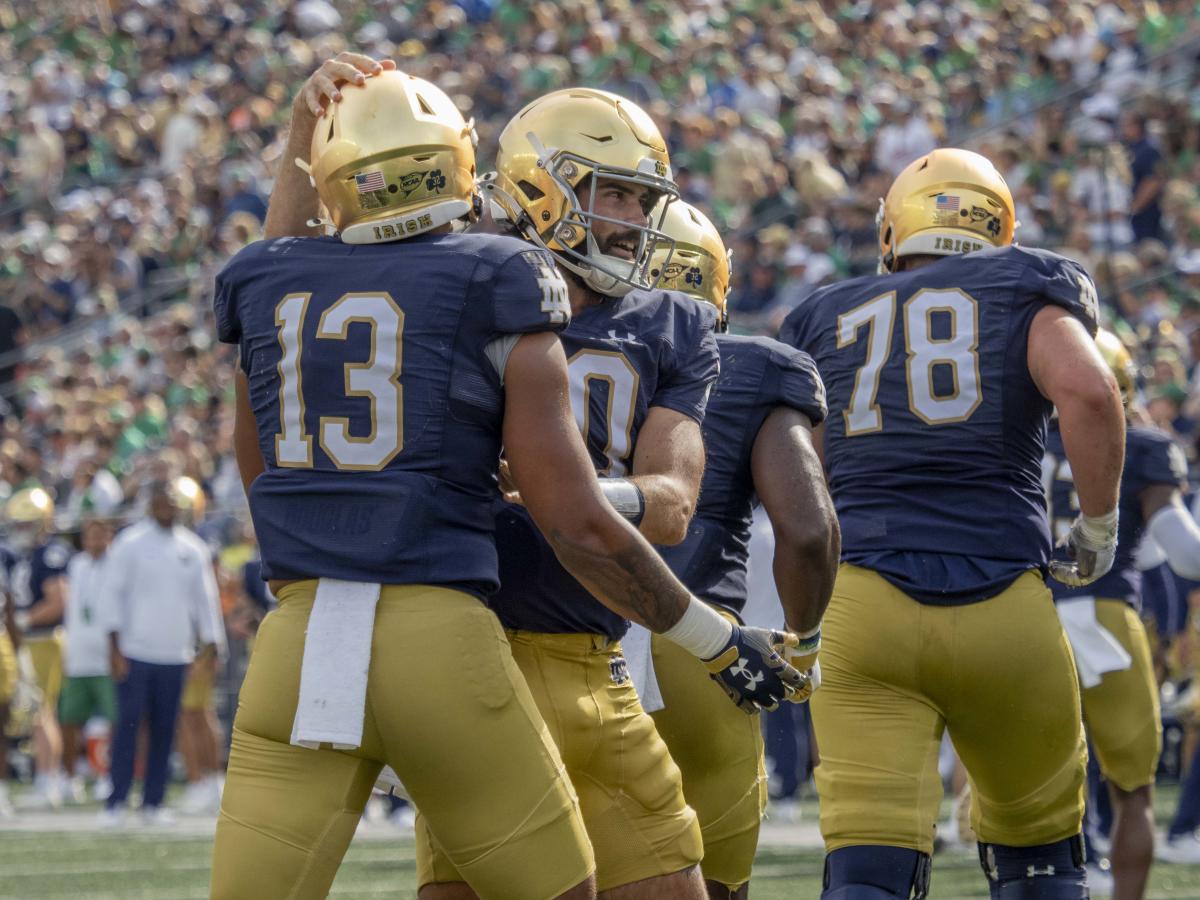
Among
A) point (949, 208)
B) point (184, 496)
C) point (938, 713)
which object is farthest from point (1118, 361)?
point (184, 496)

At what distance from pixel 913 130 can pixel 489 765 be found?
11821 millimetres

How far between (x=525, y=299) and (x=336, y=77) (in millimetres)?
622

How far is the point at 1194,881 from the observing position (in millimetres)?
7102

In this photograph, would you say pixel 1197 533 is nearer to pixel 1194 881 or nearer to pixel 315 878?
pixel 1194 881

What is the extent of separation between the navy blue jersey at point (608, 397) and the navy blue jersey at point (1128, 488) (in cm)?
241

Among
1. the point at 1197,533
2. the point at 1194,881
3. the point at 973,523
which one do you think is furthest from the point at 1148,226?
the point at 973,523

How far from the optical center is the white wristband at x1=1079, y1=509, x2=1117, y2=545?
445cm

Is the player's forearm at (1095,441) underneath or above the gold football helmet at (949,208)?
underneath

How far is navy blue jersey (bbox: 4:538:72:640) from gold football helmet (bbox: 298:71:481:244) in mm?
8872

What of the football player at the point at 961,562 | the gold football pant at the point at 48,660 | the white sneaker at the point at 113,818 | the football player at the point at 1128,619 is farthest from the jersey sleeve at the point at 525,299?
the gold football pant at the point at 48,660

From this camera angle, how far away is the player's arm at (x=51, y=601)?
11.9 metres

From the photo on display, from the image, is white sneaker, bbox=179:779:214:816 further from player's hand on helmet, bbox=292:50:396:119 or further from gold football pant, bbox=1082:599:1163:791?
player's hand on helmet, bbox=292:50:396:119

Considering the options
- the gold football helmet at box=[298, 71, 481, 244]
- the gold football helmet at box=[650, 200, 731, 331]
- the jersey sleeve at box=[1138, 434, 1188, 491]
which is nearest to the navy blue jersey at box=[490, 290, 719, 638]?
the gold football helmet at box=[298, 71, 481, 244]

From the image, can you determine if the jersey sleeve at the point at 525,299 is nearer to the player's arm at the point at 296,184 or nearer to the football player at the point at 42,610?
the player's arm at the point at 296,184
